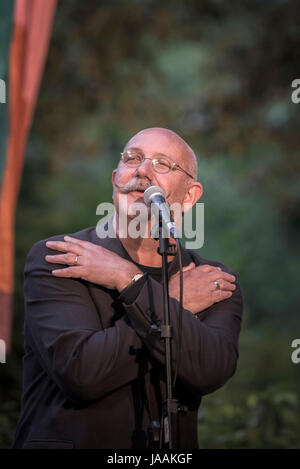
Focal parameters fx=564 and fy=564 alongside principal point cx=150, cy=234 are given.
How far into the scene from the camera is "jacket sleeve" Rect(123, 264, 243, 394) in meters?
1.88

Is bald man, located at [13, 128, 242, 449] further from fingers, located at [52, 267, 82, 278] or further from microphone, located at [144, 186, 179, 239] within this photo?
microphone, located at [144, 186, 179, 239]

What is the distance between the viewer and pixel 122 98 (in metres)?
6.25

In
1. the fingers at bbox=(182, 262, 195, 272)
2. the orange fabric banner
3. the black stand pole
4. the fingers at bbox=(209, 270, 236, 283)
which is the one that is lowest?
the black stand pole

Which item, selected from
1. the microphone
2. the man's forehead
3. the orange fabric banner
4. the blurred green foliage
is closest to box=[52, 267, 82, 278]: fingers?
the microphone

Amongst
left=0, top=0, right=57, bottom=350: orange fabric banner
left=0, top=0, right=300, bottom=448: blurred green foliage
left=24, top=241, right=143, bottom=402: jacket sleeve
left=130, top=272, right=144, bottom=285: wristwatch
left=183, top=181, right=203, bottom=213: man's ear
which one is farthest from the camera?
left=0, top=0, right=300, bottom=448: blurred green foliage

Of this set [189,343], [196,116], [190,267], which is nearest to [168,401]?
[189,343]

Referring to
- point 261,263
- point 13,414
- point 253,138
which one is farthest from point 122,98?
point 13,414

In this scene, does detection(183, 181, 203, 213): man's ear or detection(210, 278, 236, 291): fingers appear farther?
detection(183, 181, 203, 213): man's ear

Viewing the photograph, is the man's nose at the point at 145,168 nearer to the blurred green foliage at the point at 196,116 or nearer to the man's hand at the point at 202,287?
the man's hand at the point at 202,287

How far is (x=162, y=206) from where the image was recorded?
1829mm

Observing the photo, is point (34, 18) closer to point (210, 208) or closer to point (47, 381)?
point (210, 208)

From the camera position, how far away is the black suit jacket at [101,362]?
185cm

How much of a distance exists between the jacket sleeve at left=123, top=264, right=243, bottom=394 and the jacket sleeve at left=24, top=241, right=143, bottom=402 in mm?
72

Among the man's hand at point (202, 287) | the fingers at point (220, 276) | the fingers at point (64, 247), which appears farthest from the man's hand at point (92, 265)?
the fingers at point (220, 276)
